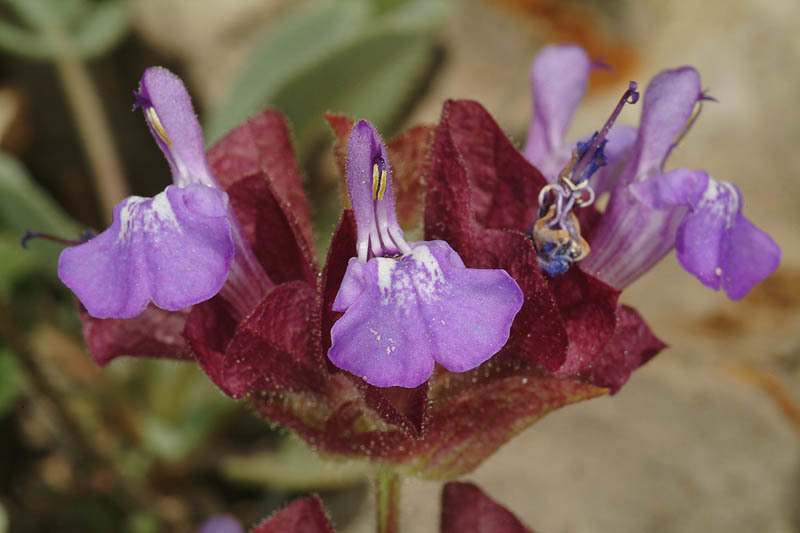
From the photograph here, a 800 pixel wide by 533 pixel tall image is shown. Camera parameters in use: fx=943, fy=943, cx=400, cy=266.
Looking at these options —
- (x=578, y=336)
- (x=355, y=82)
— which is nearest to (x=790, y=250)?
(x=355, y=82)

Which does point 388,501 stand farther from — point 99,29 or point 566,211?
point 99,29

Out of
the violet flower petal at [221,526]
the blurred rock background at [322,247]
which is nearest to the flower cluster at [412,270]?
the blurred rock background at [322,247]

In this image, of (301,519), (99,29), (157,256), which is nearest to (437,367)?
(301,519)

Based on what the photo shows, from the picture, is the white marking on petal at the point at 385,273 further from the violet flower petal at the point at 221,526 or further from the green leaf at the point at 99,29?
the green leaf at the point at 99,29

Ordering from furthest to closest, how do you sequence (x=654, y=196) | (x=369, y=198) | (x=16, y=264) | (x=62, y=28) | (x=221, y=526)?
(x=62, y=28) < (x=16, y=264) < (x=221, y=526) < (x=654, y=196) < (x=369, y=198)

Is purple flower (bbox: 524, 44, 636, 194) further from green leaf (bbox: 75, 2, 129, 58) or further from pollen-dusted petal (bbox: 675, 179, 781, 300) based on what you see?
green leaf (bbox: 75, 2, 129, 58)

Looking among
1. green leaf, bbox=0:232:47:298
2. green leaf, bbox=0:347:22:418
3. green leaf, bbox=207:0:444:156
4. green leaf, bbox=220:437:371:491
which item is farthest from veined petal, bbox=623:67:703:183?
green leaf, bbox=0:232:47:298
